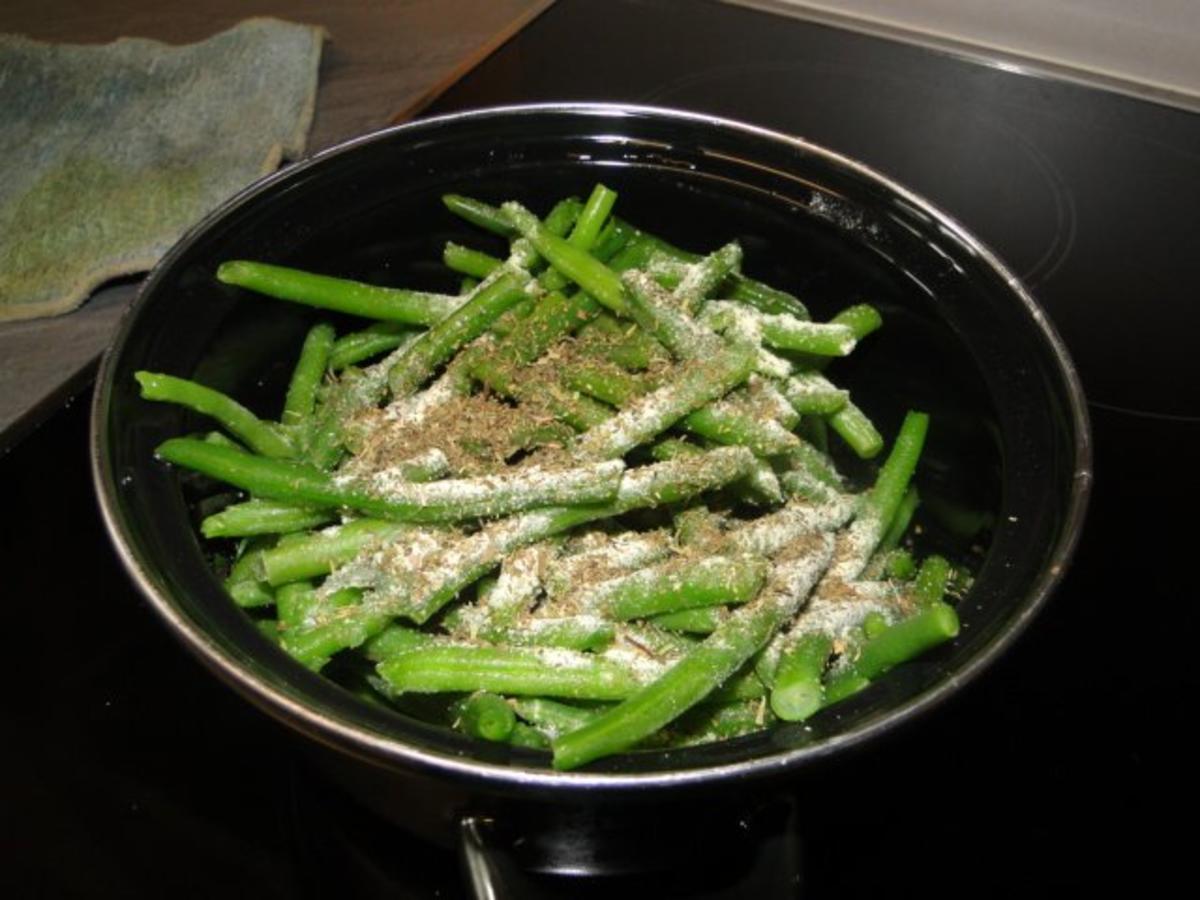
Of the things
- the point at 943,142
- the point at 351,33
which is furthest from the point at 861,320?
the point at 351,33

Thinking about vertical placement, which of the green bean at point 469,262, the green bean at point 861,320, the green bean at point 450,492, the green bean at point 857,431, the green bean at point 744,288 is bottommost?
the green bean at point 450,492

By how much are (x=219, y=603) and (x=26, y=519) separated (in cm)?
74

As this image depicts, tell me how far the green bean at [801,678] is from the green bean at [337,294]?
0.56m

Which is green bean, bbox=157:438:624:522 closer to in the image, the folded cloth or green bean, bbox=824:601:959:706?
A: green bean, bbox=824:601:959:706

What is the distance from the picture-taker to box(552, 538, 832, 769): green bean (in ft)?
2.96

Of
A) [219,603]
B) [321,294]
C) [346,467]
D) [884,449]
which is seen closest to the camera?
[219,603]

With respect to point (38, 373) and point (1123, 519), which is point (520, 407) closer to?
point (1123, 519)

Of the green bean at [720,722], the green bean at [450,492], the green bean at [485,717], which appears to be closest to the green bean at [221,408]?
the green bean at [450,492]

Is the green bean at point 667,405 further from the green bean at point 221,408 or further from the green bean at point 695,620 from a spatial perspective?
the green bean at point 221,408

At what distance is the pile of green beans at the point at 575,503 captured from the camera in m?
1.03

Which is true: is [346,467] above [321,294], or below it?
below

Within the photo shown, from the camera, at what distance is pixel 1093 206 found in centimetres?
207

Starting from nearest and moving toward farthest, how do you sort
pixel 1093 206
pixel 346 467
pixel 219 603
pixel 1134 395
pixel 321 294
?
pixel 219 603, pixel 346 467, pixel 321 294, pixel 1134 395, pixel 1093 206

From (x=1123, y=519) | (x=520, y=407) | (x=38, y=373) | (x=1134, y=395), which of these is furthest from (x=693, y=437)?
(x=38, y=373)
